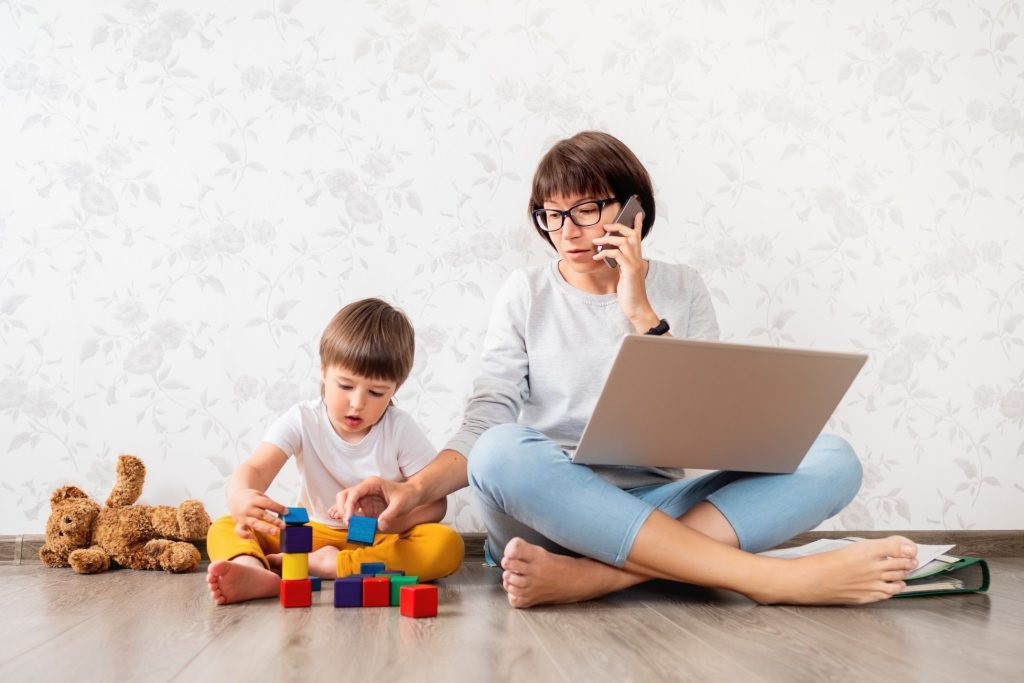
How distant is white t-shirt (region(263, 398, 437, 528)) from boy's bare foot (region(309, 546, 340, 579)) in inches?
6.8

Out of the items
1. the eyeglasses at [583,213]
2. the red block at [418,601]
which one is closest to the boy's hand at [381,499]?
the red block at [418,601]

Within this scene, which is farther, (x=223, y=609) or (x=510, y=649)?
(x=223, y=609)

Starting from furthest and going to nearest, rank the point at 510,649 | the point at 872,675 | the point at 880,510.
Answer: the point at 880,510, the point at 510,649, the point at 872,675

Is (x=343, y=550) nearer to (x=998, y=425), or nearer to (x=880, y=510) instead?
(x=880, y=510)

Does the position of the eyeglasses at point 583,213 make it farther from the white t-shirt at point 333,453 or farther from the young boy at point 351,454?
the white t-shirt at point 333,453

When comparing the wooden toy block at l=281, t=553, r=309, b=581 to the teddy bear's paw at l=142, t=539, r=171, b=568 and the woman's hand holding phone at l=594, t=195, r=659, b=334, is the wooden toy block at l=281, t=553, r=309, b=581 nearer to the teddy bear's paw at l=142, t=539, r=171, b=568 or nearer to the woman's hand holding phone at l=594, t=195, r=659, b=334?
the teddy bear's paw at l=142, t=539, r=171, b=568

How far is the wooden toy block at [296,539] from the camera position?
58.9 inches

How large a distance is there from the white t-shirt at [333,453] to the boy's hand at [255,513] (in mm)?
342

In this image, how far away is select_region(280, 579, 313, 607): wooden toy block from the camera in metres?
1.46

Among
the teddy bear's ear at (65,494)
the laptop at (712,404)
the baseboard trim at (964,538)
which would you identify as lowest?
the baseboard trim at (964,538)

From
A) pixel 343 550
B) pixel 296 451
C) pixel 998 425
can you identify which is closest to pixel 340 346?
pixel 296 451

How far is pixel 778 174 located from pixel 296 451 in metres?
1.43

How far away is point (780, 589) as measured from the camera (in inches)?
56.8

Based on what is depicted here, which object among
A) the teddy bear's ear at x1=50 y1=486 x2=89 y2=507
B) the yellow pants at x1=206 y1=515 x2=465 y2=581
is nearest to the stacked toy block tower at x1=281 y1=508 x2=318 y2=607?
the yellow pants at x1=206 y1=515 x2=465 y2=581
